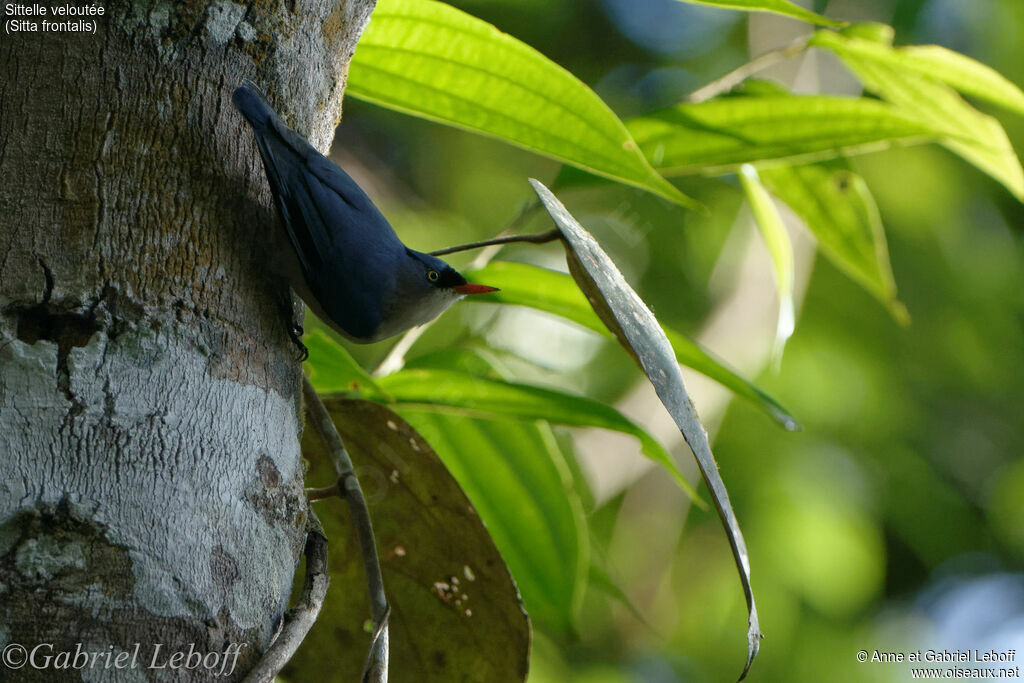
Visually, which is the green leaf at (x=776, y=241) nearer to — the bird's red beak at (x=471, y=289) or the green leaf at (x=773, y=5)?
the green leaf at (x=773, y=5)

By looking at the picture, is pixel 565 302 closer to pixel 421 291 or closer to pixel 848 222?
pixel 421 291

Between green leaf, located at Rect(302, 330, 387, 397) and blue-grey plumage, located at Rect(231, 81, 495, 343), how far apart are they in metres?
0.04

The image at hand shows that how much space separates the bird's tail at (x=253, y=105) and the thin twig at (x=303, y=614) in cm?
46

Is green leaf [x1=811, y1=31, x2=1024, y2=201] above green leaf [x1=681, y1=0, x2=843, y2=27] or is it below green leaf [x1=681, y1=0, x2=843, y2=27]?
below

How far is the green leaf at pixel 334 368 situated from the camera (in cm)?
142

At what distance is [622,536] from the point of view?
3623 millimetres

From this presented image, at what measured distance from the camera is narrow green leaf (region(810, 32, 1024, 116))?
5.52 feet

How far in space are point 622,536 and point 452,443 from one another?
2.05 m

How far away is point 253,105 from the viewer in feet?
3.40

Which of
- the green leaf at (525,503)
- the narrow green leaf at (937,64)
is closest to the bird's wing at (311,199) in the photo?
the green leaf at (525,503)

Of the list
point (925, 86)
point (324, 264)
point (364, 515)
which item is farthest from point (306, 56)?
Result: point (925, 86)

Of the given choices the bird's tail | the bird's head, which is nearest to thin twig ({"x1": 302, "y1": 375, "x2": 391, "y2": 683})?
the bird's head

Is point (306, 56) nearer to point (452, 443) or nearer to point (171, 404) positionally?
point (171, 404)

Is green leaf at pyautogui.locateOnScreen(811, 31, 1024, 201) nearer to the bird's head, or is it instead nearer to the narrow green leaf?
the narrow green leaf
